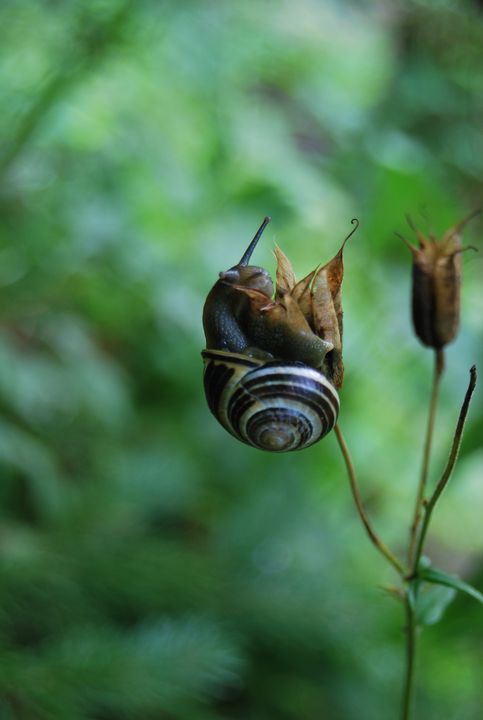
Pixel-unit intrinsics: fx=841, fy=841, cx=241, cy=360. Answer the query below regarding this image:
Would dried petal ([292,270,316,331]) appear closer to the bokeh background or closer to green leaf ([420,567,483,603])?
green leaf ([420,567,483,603])

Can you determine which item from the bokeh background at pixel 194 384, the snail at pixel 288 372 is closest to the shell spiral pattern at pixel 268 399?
the snail at pixel 288 372

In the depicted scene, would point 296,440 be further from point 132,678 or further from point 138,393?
point 138,393

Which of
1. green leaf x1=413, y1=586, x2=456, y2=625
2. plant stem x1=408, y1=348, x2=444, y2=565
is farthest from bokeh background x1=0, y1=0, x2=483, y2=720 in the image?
green leaf x1=413, y1=586, x2=456, y2=625

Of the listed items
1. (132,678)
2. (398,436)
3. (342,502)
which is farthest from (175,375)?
(132,678)

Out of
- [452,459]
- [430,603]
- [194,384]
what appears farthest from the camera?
[194,384]

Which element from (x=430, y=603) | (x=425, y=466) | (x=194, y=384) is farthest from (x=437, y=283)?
(x=194, y=384)

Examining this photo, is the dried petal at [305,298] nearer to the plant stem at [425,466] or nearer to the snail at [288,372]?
the snail at [288,372]

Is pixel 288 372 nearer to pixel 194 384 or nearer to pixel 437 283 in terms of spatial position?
pixel 437 283
